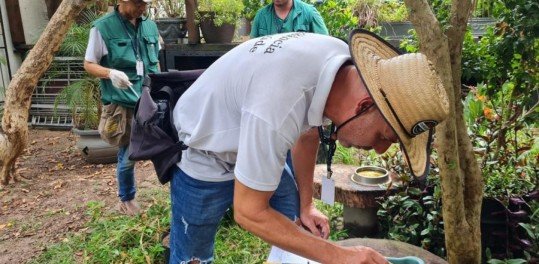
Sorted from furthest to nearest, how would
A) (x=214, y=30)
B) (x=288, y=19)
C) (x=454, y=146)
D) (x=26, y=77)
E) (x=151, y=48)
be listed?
(x=214, y=30) < (x=26, y=77) < (x=288, y=19) < (x=151, y=48) < (x=454, y=146)

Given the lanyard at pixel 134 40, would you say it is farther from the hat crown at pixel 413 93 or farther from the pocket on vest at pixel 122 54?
the hat crown at pixel 413 93

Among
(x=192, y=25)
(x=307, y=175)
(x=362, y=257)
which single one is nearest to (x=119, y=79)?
(x=307, y=175)

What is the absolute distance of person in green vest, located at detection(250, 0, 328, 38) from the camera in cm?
424

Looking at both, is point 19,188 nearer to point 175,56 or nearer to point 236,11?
point 175,56

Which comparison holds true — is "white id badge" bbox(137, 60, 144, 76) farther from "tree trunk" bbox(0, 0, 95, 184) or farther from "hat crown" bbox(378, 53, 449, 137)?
"hat crown" bbox(378, 53, 449, 137)

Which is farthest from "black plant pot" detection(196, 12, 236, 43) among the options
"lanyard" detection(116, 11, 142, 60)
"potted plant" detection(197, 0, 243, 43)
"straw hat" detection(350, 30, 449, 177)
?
"straw hat" detection(350, 30, 449, 177)

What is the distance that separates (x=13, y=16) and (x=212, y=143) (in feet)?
21.9

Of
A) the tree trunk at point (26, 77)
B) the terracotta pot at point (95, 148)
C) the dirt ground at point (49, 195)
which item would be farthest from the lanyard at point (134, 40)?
the terracotta pot at point (95, 148)

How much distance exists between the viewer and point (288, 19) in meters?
4.27

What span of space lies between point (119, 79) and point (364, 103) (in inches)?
102

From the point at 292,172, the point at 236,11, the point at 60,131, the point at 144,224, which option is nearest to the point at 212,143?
the point at 292,172

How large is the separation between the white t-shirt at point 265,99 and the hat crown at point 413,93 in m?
0.19

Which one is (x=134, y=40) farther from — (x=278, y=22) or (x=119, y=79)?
(x=278, y=22)

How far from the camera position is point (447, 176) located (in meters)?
1.94
